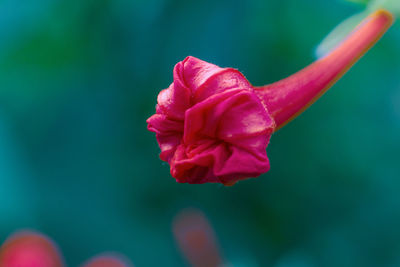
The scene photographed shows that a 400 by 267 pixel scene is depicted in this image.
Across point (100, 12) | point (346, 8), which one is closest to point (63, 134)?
point (100, 12)

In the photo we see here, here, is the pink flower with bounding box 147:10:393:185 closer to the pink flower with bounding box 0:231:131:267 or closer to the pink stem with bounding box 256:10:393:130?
the pink stem with bounding box 256:10:393:130

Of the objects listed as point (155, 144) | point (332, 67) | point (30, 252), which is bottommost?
point (30, 252)

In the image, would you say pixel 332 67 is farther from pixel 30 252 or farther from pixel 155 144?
pixel 30 252

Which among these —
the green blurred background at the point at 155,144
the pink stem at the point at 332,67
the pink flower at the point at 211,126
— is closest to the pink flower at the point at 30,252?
the green blurred background at the point at 155,144

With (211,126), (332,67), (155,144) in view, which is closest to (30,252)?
(155,144)

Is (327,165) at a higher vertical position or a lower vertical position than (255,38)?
lower

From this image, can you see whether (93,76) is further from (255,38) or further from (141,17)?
(255,38)
